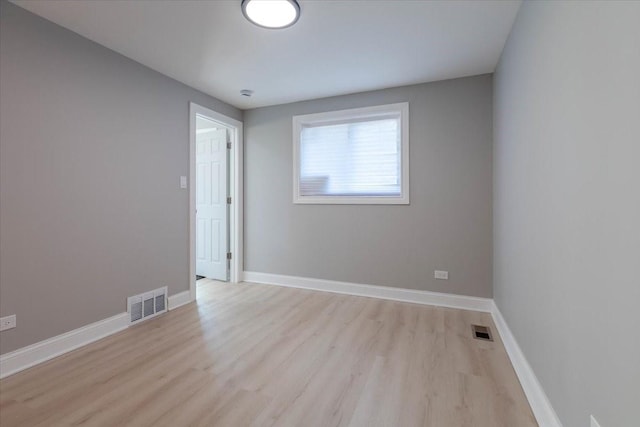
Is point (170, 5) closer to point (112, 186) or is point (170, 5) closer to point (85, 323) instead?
point (112, 186)

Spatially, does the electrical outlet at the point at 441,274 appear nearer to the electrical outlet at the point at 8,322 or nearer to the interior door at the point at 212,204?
the interior door at the point at 212,204

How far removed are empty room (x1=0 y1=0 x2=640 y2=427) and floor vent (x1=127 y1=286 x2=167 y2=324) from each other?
27 millimetres

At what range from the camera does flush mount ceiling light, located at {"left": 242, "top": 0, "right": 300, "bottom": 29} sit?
1826 millimetres

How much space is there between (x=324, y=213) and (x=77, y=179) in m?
2.44

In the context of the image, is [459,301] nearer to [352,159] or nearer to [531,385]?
[531,385]

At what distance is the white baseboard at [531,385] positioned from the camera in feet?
4.39

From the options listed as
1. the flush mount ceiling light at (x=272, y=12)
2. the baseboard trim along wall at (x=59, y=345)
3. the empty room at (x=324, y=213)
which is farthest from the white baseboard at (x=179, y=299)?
the flush mount ceiling light at (x=272, y=12)

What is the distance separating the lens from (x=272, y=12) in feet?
6.28

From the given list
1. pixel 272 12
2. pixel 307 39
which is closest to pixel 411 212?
pixel 307 39

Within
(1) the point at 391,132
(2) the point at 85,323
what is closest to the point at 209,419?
(2) the point at 85,323

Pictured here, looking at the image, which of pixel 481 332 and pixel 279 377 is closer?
pixel 279 377

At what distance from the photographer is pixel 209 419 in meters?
1.46

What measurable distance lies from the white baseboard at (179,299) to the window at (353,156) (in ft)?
5.62

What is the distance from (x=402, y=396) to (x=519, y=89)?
209 centimetres
